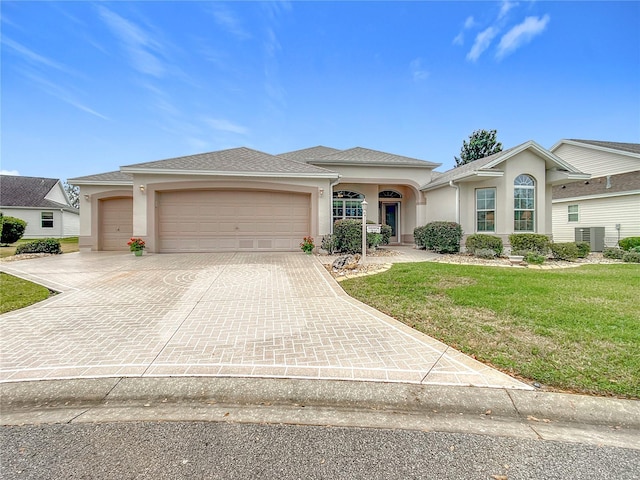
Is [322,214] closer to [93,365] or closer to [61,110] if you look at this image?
[93,365]

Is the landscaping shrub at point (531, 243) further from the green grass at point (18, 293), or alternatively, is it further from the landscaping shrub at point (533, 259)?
the green grass at point (18, 293)

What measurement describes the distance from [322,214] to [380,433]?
1091 centimetres

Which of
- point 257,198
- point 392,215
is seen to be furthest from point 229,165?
point 392,215

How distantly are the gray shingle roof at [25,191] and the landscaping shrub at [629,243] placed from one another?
134 ft

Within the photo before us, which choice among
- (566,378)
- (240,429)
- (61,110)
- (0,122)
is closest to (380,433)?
(240,429)

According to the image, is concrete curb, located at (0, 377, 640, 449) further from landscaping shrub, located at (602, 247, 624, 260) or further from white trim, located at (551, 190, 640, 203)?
white trim, located at (551, 190, 640, 203)

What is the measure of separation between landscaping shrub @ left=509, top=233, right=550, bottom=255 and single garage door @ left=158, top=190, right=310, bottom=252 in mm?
8602

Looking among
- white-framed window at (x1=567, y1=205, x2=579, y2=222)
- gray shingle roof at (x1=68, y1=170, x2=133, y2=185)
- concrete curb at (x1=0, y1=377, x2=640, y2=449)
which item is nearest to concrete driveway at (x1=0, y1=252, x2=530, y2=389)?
concrete curb at (x1=0, y1=377, x2=640, y2=449)

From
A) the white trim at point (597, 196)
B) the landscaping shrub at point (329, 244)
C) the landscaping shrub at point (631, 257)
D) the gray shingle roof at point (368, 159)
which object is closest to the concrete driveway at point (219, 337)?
the landscaping shrub at point (329, 244)

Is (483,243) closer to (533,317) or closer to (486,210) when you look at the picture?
(486,210)

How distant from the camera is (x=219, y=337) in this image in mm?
4020

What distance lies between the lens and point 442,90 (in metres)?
18.0

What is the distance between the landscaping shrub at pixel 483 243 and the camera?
1107cm

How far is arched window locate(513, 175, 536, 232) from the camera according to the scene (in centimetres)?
1224
